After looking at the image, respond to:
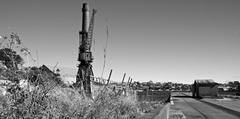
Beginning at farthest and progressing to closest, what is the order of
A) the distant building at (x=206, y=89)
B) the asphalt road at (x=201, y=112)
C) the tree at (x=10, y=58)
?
the distant building at (x=206, y=89) → the asphalt road at (x=201, y=112) → the tree at (x=10, y=58)

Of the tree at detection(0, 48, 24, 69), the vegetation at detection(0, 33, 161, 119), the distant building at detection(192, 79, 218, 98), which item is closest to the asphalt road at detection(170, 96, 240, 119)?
the vegetation at detection(0, 33, 161, 119)

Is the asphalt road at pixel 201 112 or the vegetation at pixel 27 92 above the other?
the vegetation at pixel 27 92

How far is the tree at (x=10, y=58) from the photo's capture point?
138 inches

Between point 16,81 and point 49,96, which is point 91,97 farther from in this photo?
point 16,81

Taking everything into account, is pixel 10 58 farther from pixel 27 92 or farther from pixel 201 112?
pixel 201 112

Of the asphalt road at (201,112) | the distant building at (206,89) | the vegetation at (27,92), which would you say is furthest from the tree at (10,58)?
the distant building at (206,89)

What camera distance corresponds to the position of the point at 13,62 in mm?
3629

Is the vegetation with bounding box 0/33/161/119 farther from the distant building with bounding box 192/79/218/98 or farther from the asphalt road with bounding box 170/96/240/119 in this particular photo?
the distant building with bounding box 192/79/218/98

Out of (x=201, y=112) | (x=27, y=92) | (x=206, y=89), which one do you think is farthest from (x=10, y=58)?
(x=206, y=89)

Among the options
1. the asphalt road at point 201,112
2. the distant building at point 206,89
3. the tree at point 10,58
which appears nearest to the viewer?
the tree at point 10,58

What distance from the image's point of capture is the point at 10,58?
11.9 ft

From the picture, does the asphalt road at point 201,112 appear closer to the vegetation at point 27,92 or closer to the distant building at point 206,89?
the vegetation at point 27,92

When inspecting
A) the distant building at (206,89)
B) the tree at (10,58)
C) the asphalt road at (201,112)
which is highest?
the tree at (10,58)

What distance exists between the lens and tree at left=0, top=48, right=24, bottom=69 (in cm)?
351
